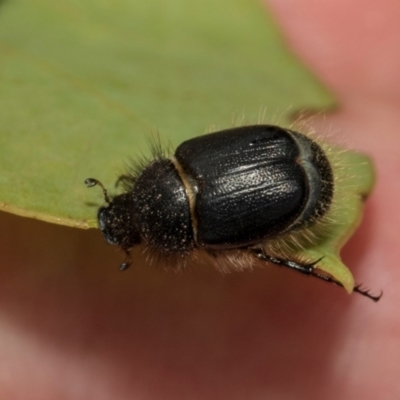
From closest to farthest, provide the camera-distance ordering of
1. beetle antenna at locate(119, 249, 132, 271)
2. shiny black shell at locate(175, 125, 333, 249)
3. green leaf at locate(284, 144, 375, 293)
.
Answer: green leaf at locate(284, 144, 375, 293) < shiny black shell at locate(175, 125, 333, 249) < beetle antenna at locate(119, 249, 132, 271)

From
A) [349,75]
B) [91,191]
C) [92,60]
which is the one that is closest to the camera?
[91,191]

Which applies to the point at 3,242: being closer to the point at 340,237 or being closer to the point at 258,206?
the point at 258,206

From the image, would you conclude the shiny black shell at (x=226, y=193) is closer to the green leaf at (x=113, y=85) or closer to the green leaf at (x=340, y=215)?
the green leaf at (x=340, y=215)

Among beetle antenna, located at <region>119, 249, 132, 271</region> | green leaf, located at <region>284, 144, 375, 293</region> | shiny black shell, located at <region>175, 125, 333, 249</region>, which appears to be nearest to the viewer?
green leaf, located at <region>284, 144, 375, 293</region>

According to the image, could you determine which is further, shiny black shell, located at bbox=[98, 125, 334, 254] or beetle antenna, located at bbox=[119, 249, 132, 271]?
beetle antenna, located at bbox=[119, 249, 132, 271]

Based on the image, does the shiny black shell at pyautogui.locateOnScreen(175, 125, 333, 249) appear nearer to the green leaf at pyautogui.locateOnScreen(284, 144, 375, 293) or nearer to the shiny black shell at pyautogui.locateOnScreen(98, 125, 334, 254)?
the shiny black shell at pyautogui.locateOnScreen(98, 125, 334, 254)

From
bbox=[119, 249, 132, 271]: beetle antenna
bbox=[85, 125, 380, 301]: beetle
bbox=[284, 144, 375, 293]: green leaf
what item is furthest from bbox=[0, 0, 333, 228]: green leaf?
bbox=[284, 144, 375, 293]: green leaf

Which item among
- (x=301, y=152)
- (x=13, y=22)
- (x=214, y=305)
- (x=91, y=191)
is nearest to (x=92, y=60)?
(x=13, y=22)
